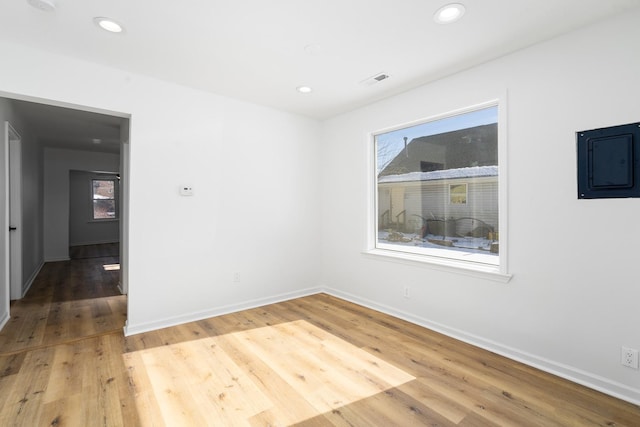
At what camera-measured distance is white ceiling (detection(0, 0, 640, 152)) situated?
6.72ft

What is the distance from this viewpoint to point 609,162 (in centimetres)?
212

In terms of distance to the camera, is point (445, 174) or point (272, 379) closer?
point (272, 379)

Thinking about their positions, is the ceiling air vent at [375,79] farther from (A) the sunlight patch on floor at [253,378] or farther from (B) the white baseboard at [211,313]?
(B) the white baseboard at [211,313]

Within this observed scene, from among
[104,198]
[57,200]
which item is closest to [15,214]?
[57,200]

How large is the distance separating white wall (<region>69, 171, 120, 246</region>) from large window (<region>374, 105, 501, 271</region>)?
9003mm

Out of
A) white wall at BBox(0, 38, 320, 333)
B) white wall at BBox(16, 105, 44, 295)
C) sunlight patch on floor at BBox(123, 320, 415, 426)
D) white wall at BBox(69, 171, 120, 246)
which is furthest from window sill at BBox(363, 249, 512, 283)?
white wall at BBox(69, 171, 120, 246)

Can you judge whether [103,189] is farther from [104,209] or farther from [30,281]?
[30,281]

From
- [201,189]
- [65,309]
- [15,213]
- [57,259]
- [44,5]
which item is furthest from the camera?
[57,259]

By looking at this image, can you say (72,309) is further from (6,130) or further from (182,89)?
(182,89)

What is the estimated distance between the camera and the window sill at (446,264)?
2723 millimetres

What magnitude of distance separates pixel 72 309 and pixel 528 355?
16.1ft

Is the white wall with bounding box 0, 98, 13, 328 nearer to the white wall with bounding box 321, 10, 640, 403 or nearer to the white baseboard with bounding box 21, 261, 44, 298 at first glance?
the white baseboard with bounding box 21, 261, 44, 298

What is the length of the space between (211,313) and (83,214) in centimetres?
800

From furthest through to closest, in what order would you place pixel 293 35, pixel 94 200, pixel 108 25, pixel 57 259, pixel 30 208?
pixel 94 200 < pixel 57 259 < pixel 30 208 < pixel 293 35 < pixel 108 25
